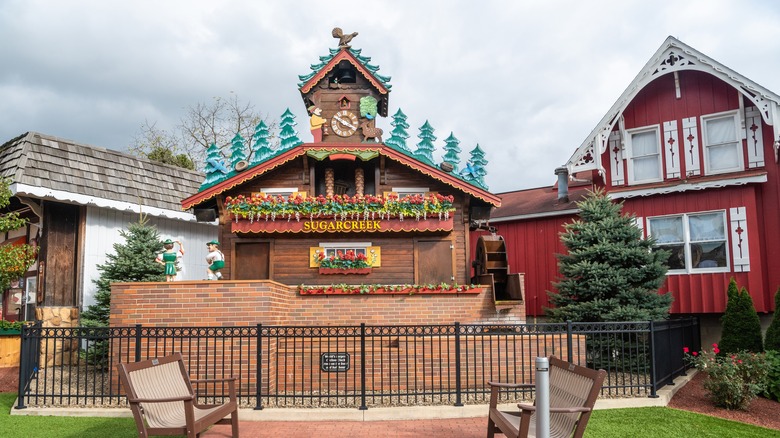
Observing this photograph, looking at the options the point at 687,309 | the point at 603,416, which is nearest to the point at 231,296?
the point at 603,416

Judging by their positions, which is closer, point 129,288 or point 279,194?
point 129,288

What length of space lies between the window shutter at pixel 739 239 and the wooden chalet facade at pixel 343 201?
5.56 metres

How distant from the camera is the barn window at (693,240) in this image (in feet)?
48.8

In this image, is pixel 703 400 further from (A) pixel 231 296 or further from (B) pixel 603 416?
(A) pixel 231 296

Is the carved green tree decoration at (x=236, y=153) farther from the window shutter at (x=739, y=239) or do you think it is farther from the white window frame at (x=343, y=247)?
the window shutter at (x=739, y=239)

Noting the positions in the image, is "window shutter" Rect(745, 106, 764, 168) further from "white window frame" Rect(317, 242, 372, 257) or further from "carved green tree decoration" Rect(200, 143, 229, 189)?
"carved green tree decoration" Rect(200, 143, 229, 189)

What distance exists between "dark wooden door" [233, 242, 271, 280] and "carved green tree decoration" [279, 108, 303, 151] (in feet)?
8.14

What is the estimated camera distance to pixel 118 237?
1688 centimetres

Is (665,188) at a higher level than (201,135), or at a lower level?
lower

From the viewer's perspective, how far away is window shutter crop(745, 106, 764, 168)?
47.4 feet

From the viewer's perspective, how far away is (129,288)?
34.0 feet

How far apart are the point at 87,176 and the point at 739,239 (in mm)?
16270

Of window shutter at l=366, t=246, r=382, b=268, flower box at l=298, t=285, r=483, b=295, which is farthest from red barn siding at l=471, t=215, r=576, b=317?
flower box at l=298, t=285, r=483, b=295

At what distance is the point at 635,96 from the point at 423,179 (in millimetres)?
6186
